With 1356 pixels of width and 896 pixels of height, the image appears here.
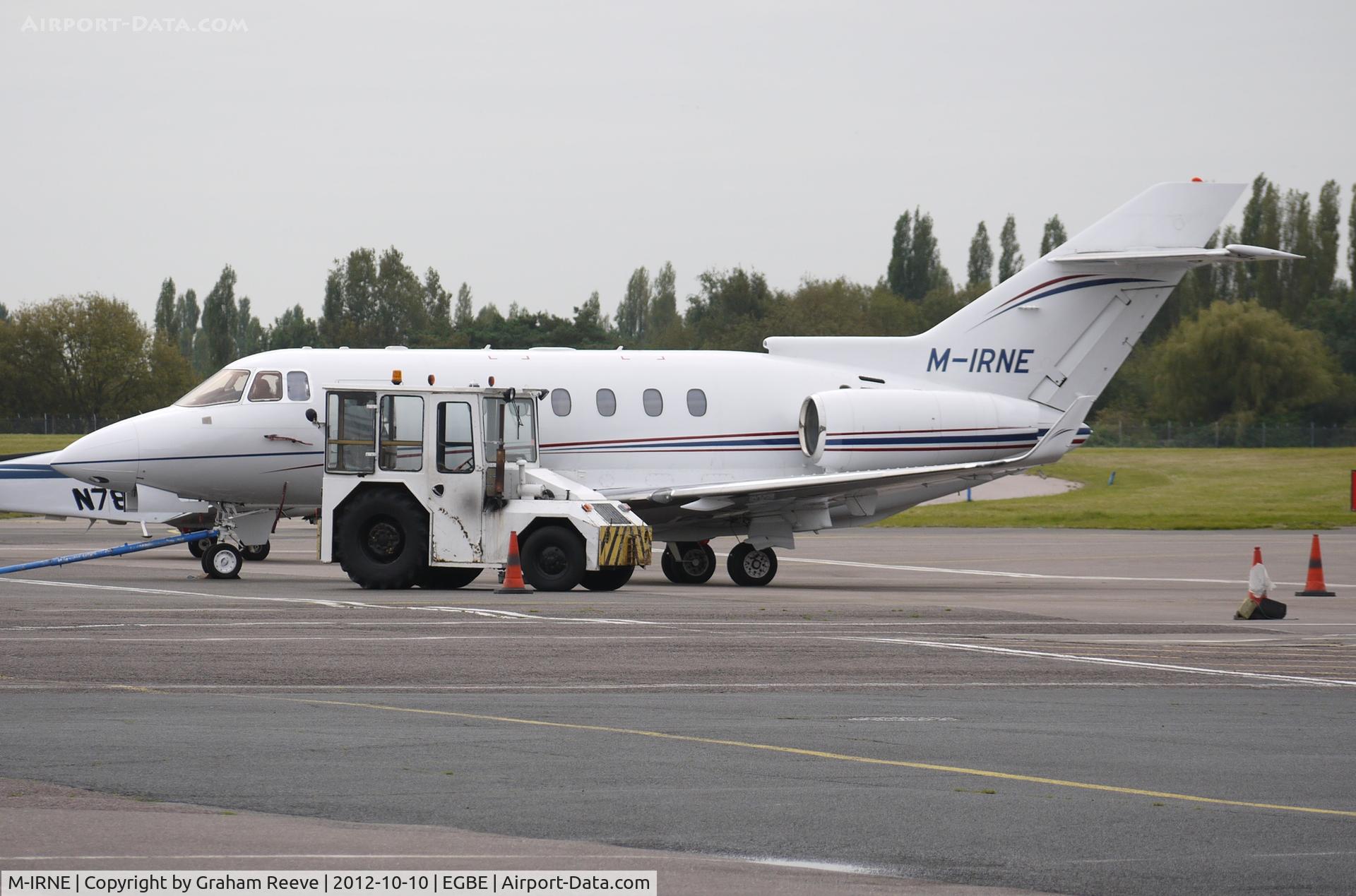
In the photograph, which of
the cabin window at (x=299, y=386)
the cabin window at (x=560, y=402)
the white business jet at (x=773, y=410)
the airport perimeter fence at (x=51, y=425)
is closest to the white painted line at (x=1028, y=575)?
the white business jet at (x=773, y=410)

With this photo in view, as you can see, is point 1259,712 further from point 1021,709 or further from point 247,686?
point 247,686

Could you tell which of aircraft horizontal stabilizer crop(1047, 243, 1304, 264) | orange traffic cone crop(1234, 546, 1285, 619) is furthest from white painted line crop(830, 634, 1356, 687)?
aircraft horizontal stabilizer crop(1047, 243, 1304, 264)

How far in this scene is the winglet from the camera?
2530 centimetres

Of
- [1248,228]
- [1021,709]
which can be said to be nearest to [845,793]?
[1021,709]

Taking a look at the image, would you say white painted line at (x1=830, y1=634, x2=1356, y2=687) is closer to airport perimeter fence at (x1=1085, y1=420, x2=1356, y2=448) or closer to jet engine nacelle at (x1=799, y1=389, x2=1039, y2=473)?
jet engine nacelle at (x1=799, y1=389, x2=1039, y2=473)

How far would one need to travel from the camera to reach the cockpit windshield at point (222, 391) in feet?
82.5

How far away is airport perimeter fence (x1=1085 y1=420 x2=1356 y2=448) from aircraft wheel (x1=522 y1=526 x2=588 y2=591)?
62.1 m

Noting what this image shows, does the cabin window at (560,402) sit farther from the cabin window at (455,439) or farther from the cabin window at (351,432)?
the cabin window at (351,432)

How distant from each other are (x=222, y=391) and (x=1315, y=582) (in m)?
15.6

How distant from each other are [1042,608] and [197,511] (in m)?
15.8

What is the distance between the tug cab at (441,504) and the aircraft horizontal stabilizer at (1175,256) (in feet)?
30.8

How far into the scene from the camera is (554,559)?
73.0 feet

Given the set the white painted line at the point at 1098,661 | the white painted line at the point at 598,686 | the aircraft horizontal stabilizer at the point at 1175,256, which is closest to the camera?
the white painted line at the point at 598,686

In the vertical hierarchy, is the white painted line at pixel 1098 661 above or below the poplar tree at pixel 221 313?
below
